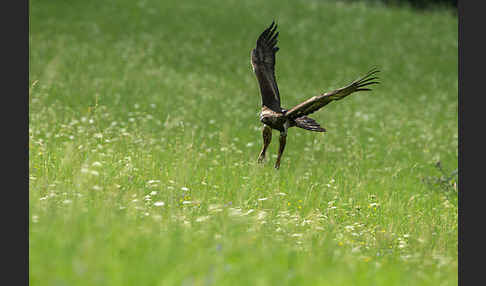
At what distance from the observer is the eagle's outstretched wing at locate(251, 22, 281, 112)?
7828mm

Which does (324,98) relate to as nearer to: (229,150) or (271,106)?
(271,106)

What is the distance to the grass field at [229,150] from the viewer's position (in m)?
4.25

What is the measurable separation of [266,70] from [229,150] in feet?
10.4

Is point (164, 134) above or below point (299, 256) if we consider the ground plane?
above

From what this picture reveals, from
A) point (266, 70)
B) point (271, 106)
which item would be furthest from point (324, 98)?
point (266, 70)

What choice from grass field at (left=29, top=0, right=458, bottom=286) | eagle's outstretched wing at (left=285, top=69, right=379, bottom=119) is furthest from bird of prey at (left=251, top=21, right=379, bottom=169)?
grass field at (left=29, top=0, right=458, bottom=286)

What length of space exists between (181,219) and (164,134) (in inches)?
235

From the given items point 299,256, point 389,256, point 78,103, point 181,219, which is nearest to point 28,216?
point 181,219

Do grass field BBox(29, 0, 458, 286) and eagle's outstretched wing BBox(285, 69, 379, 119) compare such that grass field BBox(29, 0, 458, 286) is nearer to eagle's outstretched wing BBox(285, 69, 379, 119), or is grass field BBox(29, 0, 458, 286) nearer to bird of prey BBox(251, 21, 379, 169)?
bird of prey BBox(251, 21, 379, 169)

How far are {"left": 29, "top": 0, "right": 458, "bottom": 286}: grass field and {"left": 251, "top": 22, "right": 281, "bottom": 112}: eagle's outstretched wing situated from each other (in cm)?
116

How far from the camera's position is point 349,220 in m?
7.05

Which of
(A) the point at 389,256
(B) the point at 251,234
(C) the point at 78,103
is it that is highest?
(C) the point at 78,103

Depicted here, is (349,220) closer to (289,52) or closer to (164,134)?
(164,134)

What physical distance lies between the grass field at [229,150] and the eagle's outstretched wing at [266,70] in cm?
116
